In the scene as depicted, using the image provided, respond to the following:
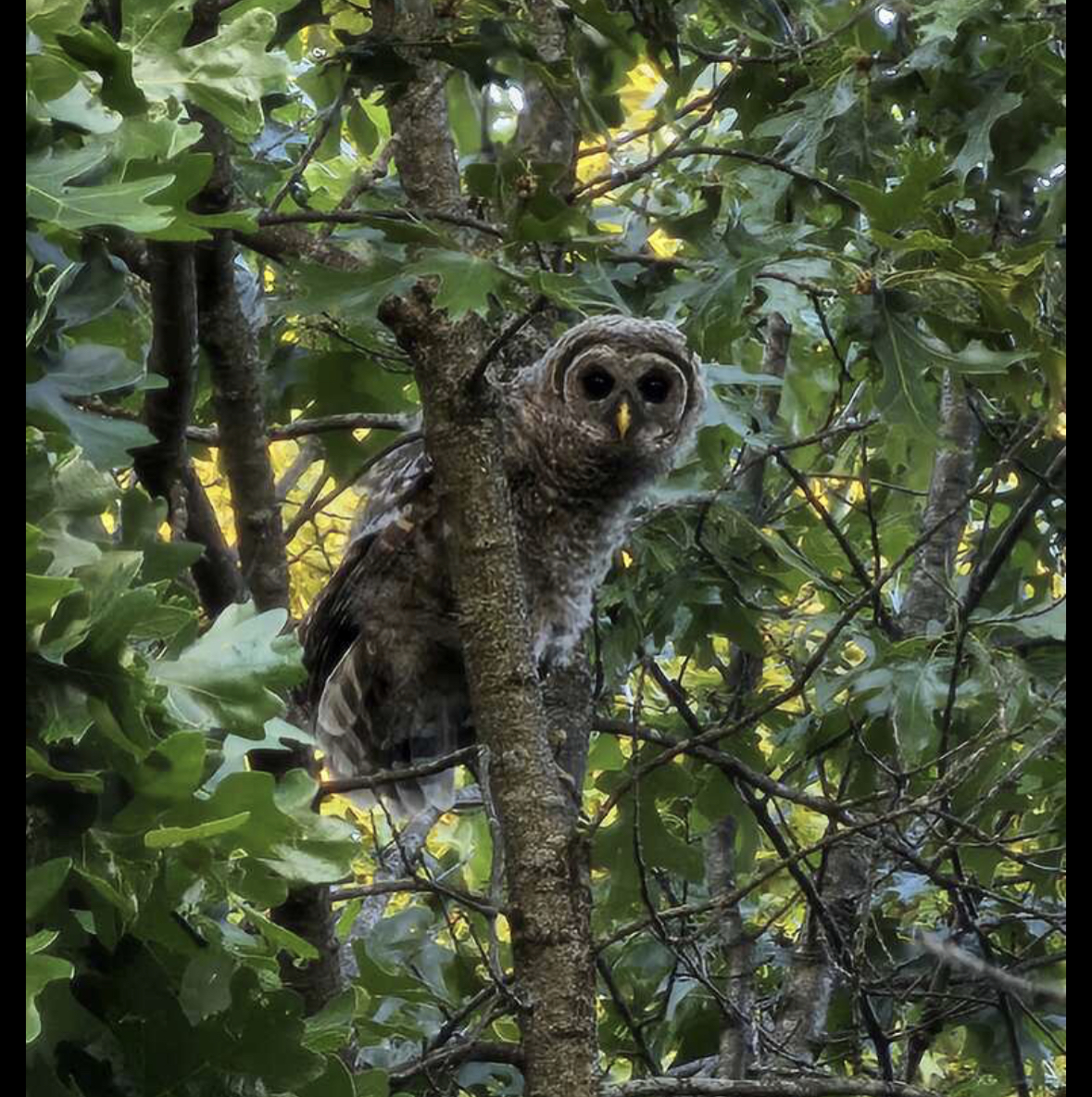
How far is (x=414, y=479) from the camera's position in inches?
148

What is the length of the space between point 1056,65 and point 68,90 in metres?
2.09

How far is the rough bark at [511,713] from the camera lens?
1935 millimetres

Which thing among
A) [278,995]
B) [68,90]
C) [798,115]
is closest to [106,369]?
[68,90]

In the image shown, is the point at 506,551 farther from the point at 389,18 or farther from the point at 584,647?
the point at 584,647

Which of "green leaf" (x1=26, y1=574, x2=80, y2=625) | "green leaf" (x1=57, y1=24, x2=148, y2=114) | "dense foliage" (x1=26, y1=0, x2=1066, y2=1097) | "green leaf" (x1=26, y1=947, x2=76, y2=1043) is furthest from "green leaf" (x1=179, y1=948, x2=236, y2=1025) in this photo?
"green leaf" (x1=57, y1=24, x2=148, y2=114)

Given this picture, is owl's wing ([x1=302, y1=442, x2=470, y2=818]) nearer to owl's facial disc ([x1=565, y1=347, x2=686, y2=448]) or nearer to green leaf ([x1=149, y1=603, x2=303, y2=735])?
owl's facial disc ([x1=565, y1=347, x2=686, y2=448])

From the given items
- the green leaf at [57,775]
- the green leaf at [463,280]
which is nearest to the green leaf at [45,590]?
the green leaf at [57,775]

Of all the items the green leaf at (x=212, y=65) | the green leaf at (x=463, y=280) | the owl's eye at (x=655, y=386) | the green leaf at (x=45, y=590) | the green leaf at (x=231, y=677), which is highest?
the owl's eye at (x=655, y=386)

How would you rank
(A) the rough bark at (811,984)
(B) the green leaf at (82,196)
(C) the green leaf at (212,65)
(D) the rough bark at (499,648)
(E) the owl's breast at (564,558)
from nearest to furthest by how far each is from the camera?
(B) the green leaf at (82,196) < (C) the green leaf at (212,65) < (D) the rough bark at (499,648) < (A) the rough bark at (811,984) < (E) the owl's breast at (564,558)

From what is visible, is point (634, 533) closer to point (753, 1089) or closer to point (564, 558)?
point (564, 558)

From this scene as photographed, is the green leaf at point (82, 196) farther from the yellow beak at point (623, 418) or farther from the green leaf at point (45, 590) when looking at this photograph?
the yellow beak at point (623, 418)

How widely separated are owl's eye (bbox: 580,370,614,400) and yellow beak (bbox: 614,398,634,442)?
0.07m

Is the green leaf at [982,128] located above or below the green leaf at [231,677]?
above

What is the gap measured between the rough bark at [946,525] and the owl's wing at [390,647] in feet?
3.51
